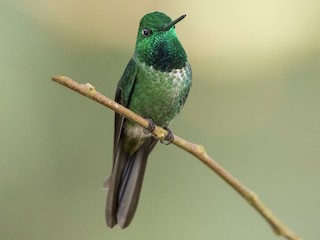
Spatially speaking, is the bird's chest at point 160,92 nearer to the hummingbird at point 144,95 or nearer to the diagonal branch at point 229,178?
the hummingbird at point 144,95

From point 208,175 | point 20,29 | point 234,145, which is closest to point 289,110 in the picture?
point 234,145

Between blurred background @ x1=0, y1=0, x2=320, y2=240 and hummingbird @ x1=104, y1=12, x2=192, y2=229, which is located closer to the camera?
hummingbird @ x1=104, y1=12, x2=192, y2=229

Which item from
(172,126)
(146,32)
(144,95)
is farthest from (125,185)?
(172,126)

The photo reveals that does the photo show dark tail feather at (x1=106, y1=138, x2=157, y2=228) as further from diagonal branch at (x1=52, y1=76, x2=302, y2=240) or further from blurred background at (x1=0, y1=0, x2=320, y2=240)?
blurred background at (x1=0, y1=0, x2=320, y2=240)

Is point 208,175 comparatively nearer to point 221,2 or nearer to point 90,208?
point 90,208

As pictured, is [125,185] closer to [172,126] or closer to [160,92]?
[160,92]

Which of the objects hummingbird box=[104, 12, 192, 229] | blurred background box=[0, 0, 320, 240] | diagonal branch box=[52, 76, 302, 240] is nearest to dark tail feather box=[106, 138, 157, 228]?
hummingbird box=[104, 12, 192, 229]

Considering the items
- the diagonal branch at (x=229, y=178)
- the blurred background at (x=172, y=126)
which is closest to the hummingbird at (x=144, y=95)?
the diagonal branch at (x=229, y=178)
